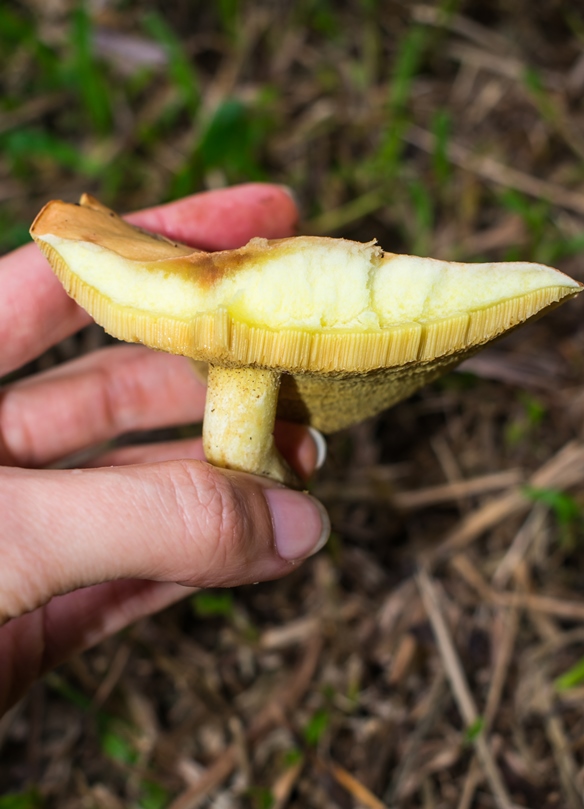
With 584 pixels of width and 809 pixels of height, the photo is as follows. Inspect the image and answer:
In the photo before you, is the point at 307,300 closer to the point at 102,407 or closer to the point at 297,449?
the point at 297,449

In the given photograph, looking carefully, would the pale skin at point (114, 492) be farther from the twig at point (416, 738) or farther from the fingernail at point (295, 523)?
the twig at point (416, 738)

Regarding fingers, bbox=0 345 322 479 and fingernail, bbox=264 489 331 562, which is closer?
fingernail, bbox=264 489 331 562

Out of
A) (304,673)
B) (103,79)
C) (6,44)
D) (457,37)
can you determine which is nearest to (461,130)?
(457,37)

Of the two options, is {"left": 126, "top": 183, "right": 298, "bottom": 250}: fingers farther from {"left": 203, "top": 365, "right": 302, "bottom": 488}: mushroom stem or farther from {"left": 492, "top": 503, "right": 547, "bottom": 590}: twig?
{"left": 492, "top": 503, "right": 547, "bottom": 590}: twig

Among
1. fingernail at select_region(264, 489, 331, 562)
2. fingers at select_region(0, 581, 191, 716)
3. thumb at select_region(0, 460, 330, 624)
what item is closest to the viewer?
thumb at select_region(0, 460, 330, 624)

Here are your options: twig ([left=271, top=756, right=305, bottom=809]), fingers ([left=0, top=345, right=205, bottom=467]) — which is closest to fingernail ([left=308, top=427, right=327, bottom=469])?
fingers ([left=0, top=345, right=205, bottom=467])

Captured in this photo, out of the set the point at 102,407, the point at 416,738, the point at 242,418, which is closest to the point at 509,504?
the point at 416,738

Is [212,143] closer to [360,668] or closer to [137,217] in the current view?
[137,217]
